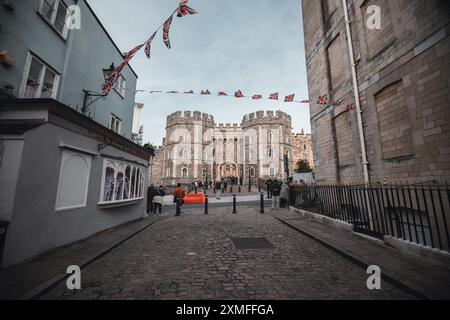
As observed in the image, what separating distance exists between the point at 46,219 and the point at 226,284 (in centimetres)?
450

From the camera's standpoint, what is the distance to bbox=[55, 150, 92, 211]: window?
5.14 m

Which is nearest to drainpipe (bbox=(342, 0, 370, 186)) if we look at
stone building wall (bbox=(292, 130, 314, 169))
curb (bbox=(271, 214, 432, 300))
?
curb (bbox=(271, 214, 432, 300))

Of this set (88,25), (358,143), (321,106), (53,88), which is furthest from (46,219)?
(321,106)

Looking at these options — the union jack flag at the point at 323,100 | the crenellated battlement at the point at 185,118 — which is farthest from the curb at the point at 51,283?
the crenellated battlement at the point at 185,118

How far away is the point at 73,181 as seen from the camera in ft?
18.1

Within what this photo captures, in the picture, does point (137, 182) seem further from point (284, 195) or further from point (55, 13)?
point (284, 195)

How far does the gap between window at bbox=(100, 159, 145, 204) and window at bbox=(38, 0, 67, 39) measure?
4701 mm

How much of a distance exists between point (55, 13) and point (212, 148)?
37018 millimetres

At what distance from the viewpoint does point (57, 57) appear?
6.55 meters

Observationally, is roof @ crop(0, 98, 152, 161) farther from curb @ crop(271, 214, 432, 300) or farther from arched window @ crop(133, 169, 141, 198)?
curb @ crop(271, 214, 432, 300)

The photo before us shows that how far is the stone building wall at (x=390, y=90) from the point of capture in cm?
472

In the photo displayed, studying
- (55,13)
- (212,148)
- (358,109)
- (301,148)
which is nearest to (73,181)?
(55,13)

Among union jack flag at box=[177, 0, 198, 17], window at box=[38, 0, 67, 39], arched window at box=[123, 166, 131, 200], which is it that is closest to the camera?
union jack flag at box=[177, 0, 198, 17]
